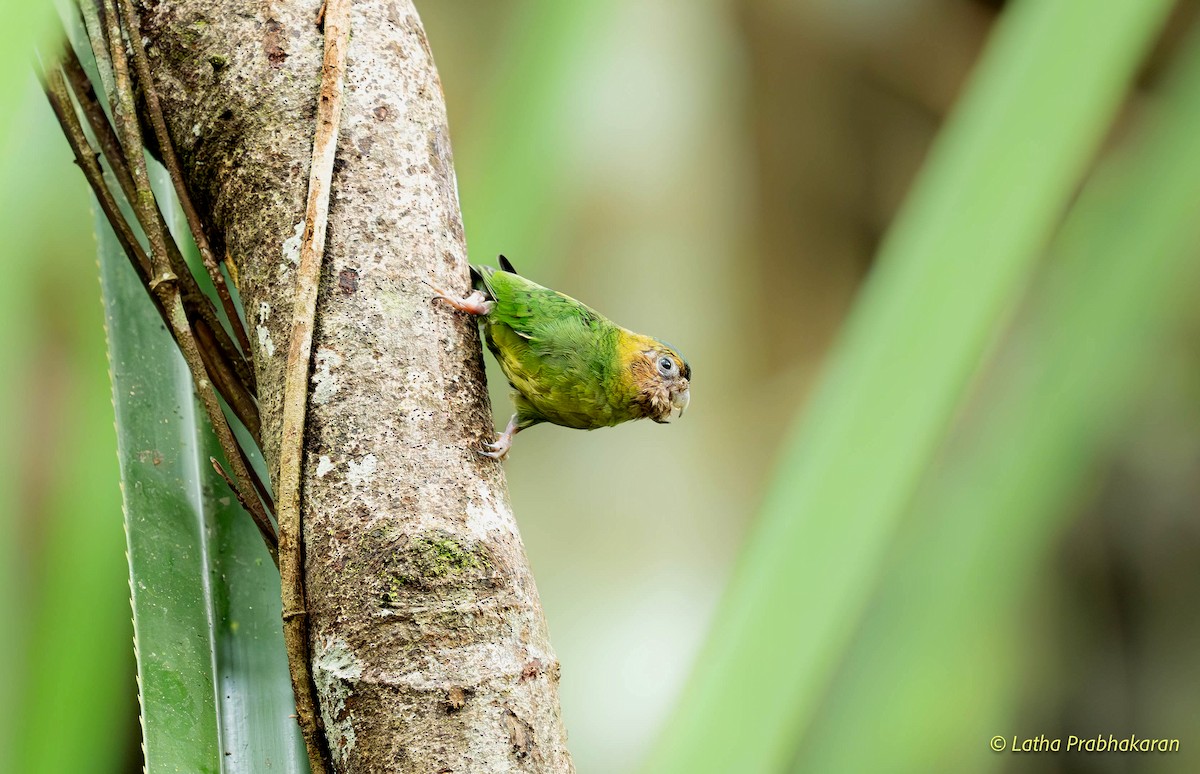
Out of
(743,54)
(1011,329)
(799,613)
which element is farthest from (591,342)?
(743,54)

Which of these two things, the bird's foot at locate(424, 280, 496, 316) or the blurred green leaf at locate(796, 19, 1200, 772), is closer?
the blurred green leaf at locate(796, 19, 1200, 772)

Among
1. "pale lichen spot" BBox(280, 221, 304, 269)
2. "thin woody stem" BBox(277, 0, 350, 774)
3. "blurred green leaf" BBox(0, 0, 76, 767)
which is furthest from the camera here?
"pale lichen spot" BBox(280, 221, 304, 269)

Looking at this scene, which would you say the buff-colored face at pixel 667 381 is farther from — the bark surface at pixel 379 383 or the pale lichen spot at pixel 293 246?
the pale lichen spot at pixel 293 246

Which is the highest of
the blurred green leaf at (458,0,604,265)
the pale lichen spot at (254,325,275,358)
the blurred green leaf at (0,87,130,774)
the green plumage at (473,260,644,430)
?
the blurred green leaf at (458,0,604,265)

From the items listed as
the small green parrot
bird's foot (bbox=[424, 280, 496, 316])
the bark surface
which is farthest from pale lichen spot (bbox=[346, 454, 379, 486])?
the small green parrot

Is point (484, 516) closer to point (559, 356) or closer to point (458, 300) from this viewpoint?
point (458, 300)

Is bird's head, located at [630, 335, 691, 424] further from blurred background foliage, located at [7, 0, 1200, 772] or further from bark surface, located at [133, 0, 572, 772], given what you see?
bark surface, located at [133, 0, 572, 772]

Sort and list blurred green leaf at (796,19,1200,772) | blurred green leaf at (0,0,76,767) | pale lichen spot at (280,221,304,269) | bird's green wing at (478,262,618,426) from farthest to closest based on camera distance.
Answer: bird's green wing at (478,262,618,426), pale lichen spot at (280,221,304,269), blurred green leaf at (796,19,1200,772), blurred green leaf at (0,0,76,767)
